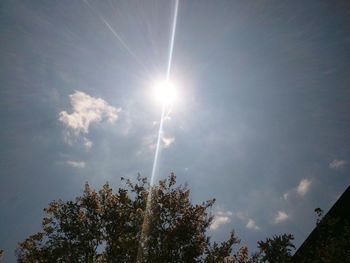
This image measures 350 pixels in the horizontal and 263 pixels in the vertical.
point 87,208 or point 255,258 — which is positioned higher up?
point 87,208

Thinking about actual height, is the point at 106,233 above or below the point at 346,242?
above

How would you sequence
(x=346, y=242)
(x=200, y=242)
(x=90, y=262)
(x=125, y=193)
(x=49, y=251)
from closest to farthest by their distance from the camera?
(x=346, y=242) < (x=200, y=242) < (x=90, y=262) < (x=125, y=193) < (x=49, y=251)

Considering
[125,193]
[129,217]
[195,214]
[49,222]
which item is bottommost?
[195,214]

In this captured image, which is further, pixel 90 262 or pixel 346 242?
pixel 90 262

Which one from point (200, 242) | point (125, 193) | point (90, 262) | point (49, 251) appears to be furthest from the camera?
point (49, 251)

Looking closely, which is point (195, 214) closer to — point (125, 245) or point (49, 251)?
point (125, 245)

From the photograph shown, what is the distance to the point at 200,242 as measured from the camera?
64.6 feet

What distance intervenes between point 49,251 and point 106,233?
6836 mm

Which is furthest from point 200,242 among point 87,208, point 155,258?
point 87,208

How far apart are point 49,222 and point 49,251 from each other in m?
2.69

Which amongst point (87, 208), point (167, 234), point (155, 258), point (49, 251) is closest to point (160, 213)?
point (167, 234)

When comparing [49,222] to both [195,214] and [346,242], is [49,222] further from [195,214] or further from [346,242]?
[346,242]

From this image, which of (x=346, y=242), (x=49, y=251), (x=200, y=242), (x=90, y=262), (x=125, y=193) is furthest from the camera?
(x=49, y=251)

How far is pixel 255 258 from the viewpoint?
20.3 m
